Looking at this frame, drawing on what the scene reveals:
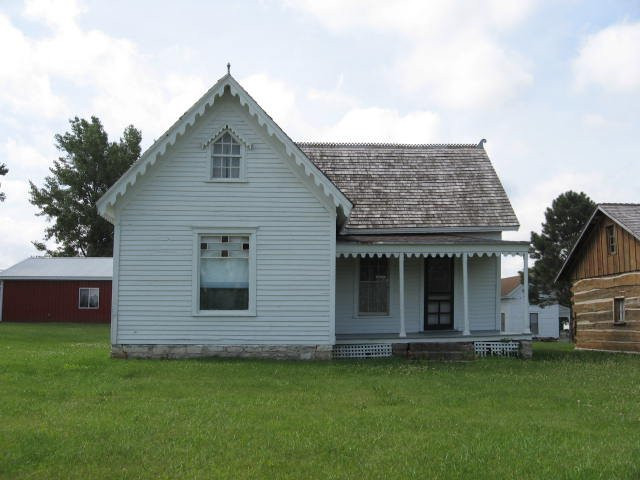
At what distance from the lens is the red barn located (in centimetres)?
4506

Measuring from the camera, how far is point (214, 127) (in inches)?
706

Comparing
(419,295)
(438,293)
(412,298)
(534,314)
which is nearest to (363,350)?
(412,298)

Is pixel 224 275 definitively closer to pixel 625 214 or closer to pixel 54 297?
pixel 625 214

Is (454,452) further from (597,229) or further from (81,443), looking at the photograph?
(597,229)

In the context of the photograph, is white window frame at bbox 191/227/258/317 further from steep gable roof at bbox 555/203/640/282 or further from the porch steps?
steep gable roof at bbox 555/203/640/282

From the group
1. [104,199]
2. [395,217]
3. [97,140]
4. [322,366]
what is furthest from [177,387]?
[97,140]

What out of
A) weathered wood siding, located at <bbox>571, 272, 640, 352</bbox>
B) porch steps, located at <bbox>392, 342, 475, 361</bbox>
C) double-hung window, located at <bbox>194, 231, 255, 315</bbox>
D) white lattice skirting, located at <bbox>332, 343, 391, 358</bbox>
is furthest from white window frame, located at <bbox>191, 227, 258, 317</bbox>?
weathered wood siding, located at <bbox>571, 272, 640, 352</bbox>

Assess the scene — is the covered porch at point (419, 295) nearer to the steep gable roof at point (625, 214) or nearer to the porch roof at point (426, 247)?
the porch roof at point (426, 247)

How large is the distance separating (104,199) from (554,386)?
11.3 meters

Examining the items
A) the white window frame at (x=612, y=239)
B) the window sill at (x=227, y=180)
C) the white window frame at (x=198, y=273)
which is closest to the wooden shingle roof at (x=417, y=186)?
the white window frame at (x=198, y=273)

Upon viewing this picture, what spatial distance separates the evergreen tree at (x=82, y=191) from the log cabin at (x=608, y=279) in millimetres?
44978

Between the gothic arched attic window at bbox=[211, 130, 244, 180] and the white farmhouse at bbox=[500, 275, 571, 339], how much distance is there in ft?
138

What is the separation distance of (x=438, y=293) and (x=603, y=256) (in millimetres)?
10234

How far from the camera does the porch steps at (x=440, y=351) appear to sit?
18.7m
